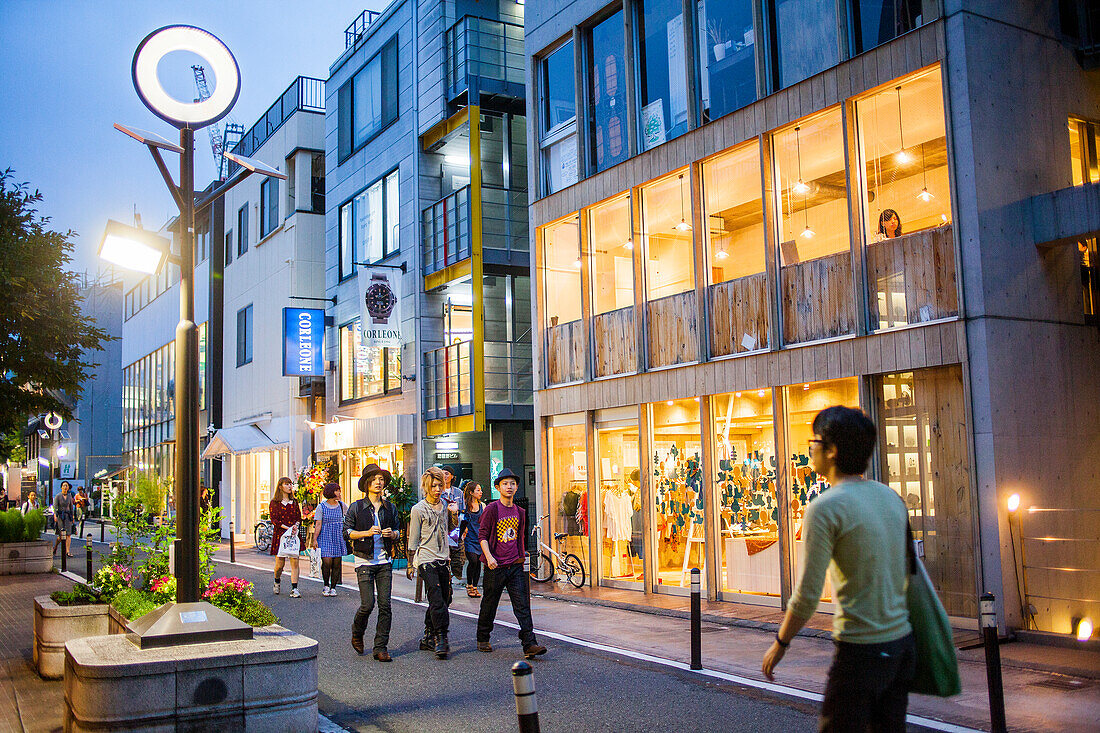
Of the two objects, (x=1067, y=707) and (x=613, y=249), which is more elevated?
(x=613, y=249)

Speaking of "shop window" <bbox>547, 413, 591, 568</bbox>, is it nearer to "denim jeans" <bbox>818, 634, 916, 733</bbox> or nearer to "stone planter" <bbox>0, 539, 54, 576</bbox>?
"stone planter" <bbox>0, 539, 54, 576</bbox>

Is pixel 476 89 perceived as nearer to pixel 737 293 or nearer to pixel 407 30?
pixel 407 30

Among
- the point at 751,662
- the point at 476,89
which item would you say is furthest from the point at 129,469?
the point at 751,662

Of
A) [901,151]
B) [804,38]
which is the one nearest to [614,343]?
[804,38]

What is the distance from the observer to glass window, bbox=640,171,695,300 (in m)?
15.5

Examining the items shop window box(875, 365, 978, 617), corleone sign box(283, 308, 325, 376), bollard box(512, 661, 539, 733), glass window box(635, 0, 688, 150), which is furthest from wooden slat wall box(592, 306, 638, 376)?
corleone sign box(283, 308, 325, 376)

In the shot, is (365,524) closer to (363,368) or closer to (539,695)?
(539,695)

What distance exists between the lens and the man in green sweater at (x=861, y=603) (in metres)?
3.62

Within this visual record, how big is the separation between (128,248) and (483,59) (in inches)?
674

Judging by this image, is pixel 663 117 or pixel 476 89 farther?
pixel 476 89

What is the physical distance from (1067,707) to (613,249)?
11.2m

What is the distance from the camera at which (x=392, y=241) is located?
84.7ft

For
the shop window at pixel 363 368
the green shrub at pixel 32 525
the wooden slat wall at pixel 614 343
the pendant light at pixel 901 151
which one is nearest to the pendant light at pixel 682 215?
the wooden slat wall at pixel 614 343

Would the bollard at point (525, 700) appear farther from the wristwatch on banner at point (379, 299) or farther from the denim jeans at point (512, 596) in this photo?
the wristwatch on banner at point (379, 299)
